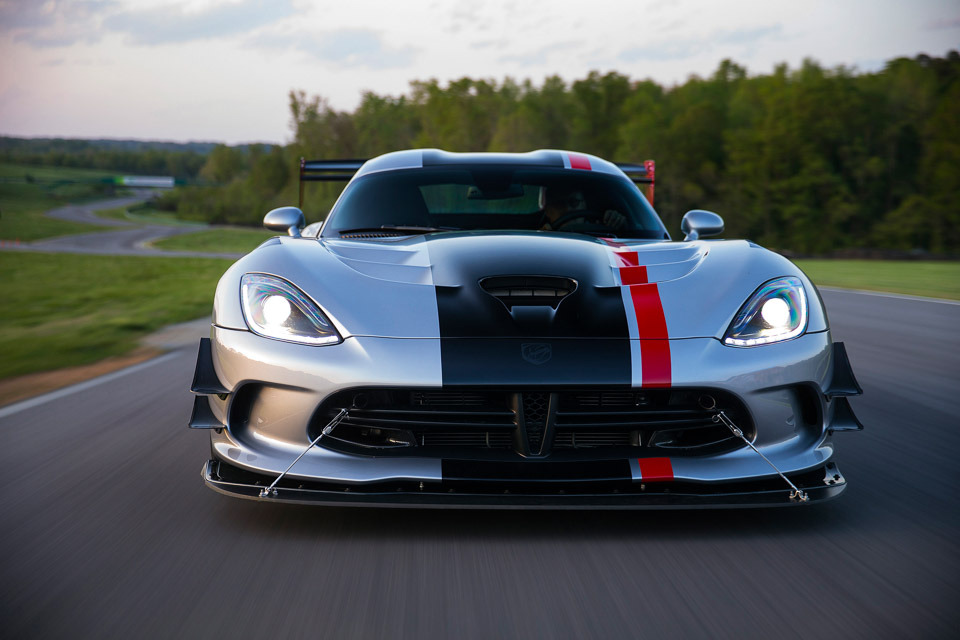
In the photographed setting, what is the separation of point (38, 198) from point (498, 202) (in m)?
123

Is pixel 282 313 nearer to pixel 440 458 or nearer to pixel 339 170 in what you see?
pixel 440 458

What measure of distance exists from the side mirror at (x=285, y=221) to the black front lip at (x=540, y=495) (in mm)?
2017

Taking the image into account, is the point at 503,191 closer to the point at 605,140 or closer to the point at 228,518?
the point at 228,518

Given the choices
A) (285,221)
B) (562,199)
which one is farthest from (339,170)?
(562,199)

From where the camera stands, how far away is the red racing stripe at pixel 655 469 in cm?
260

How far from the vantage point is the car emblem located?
2658 mm

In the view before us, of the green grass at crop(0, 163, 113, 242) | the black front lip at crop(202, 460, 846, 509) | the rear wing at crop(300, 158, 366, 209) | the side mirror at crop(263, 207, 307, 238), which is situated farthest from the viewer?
the green grass at crop(0, 163, 113, 242)

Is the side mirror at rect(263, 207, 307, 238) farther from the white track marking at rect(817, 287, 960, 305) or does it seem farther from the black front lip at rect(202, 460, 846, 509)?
the white track marking at rect(817, 287, 960, 305)

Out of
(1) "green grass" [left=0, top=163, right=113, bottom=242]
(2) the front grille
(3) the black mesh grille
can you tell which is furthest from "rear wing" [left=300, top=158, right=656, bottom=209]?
(1) "green grass" [left=0, top=163, right=113, bottom=242]

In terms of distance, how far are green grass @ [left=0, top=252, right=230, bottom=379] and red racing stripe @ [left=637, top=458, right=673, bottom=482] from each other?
5.67 m

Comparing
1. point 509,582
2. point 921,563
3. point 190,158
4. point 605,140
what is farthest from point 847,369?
point 190,158

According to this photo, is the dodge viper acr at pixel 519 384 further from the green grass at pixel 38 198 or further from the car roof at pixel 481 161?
the green grass at pixel 38 198

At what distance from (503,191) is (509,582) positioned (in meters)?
2.51

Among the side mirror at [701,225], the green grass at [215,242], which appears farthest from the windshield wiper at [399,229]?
the green grass at [215,242]
